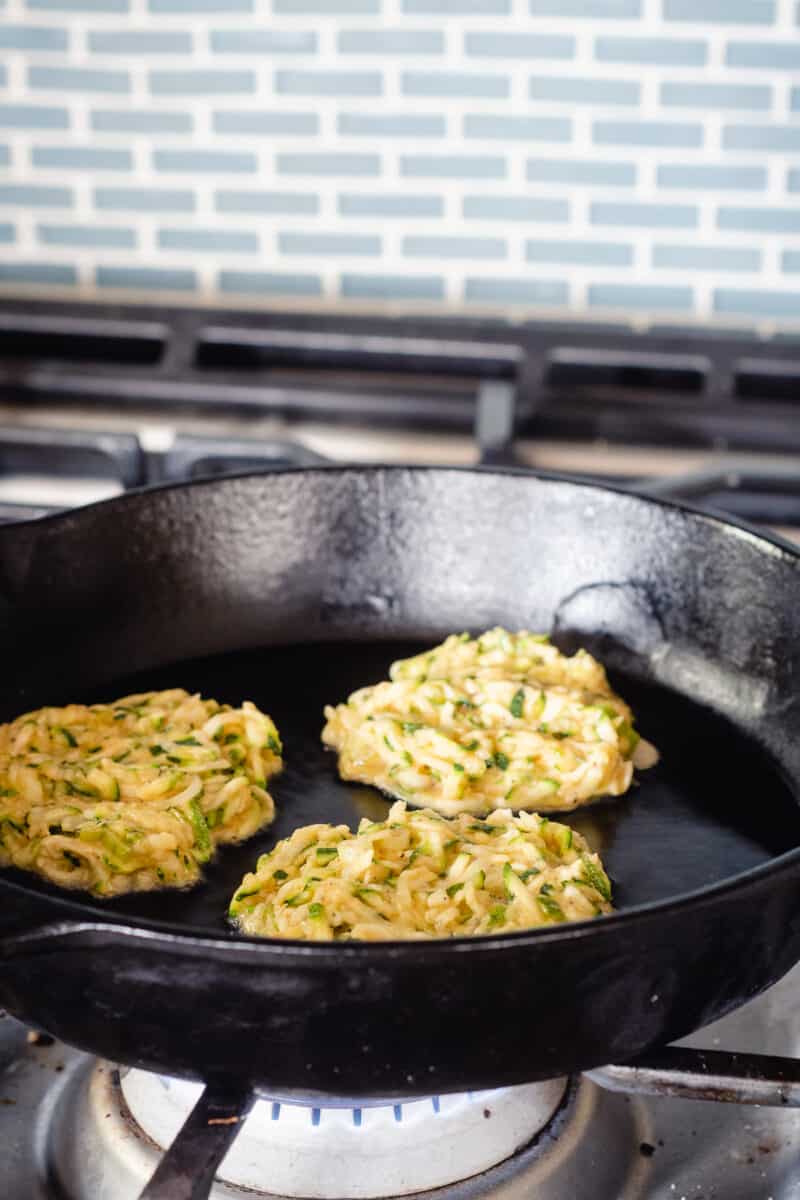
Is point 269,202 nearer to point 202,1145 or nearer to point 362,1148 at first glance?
point 362,1148

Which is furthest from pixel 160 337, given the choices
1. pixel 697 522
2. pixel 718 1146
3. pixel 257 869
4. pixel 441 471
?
pixel 718 1146

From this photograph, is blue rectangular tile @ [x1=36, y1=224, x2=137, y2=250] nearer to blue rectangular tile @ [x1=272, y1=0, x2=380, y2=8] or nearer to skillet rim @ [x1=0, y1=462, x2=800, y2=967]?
blue rectangular tile @ [x1=272, y1=0, x2=380, y2=8]

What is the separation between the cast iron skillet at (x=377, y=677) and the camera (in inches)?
36.1

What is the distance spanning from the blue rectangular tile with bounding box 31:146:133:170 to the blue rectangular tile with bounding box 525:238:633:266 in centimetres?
75

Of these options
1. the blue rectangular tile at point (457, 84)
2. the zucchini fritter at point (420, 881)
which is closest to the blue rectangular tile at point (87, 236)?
the blue rectangular tile at point (457, 84)

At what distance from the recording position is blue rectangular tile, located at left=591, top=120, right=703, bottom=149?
241 cm

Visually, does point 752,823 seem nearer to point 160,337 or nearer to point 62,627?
point 62,627

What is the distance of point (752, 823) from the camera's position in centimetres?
149

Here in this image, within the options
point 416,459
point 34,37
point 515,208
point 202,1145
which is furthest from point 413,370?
point 202,1145

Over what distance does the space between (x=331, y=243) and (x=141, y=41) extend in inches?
18.6

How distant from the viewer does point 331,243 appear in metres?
2.57

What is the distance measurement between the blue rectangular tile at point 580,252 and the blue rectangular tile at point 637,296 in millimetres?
42

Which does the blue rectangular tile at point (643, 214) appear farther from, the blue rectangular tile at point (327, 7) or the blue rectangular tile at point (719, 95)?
the blue rectangular tile at point (327, 7)

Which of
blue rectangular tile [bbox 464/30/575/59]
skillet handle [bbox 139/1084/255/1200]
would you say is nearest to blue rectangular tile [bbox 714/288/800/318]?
blue rectangular tile [bbox 464/30/575/59]
